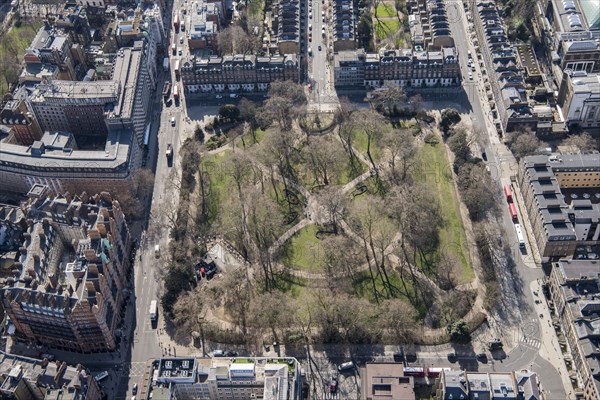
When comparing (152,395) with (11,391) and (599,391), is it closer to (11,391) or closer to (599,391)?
(11,391)

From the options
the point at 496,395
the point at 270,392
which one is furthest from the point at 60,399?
the point at 496,395

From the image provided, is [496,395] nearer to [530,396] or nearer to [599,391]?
[530,396]

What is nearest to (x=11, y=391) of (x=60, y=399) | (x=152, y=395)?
(x=60, y=399)

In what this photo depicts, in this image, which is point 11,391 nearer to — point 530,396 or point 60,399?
point 60,399

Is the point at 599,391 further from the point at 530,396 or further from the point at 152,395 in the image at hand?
the point at 152,395

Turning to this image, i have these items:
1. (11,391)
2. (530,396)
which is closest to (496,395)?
(530,396)

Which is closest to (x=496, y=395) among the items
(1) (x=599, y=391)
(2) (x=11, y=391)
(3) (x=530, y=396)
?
(3) (x=530, y=396)
